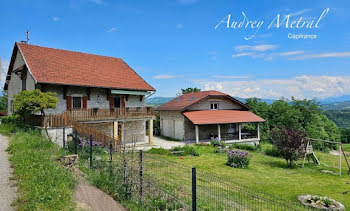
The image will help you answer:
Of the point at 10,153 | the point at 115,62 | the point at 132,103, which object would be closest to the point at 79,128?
the point at 10,153

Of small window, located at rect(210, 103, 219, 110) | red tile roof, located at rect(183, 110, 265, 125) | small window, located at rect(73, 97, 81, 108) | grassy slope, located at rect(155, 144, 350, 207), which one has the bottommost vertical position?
grassy slope, located at rect(155, 144, 350, 207)

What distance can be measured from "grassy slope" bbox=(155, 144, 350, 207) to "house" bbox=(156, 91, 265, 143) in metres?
8.47

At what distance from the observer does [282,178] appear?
12.4 metres

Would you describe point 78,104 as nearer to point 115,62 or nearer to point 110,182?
point 115,62

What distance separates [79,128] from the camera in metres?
15.7

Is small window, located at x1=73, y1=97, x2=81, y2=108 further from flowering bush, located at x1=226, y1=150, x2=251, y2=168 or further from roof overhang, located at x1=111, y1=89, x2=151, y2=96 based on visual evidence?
flowering bush, located at x1=226, y1=150, x2=251, y2=168

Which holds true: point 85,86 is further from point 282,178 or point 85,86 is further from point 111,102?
point 282,178

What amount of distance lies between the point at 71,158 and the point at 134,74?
1550cm

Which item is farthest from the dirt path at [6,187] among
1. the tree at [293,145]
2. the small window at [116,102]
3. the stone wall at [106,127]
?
the tree at [293,145]

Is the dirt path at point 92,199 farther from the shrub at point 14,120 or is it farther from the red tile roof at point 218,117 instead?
the red tile roof at point 218,117

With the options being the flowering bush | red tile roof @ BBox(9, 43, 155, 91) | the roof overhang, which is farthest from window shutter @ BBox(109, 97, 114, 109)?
the flowering bush

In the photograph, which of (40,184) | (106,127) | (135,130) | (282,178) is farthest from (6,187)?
(135,130)

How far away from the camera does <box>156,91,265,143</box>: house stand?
2505cm

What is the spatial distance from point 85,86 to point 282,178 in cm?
1466
